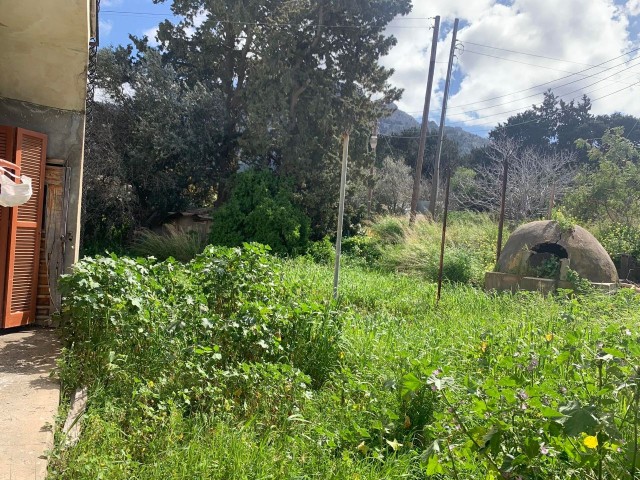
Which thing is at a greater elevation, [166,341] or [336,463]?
[166,341]

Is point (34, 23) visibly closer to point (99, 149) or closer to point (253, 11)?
point (99, 149)

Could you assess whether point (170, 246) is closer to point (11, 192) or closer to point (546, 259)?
point (546, 259)

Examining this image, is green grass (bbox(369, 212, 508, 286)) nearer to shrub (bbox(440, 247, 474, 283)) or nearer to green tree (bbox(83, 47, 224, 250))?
shrub (bbox(440, 247, 474, 283))

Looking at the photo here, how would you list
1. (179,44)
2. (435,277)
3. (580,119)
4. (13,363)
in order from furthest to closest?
(580,119)
(179,44)
(435,277)
(13,363)

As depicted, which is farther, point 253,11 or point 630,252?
point 253,11

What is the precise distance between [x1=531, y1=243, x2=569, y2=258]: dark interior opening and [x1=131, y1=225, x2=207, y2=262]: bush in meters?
8.63

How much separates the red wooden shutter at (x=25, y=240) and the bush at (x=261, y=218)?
28.5ft

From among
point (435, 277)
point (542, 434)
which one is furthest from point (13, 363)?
point (435, 277)

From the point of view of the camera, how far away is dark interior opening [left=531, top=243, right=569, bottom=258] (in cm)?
1070

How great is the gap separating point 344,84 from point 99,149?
798 centimetres

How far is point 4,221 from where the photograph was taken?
5582 millimetres

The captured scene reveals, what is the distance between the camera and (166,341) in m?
4.16

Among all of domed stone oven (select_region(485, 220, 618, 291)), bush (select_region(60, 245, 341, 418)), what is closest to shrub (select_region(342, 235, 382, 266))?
domed stone oven (select_region(485, 220, 618, 291))

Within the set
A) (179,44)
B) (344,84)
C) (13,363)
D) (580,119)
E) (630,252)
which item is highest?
(580,119)
